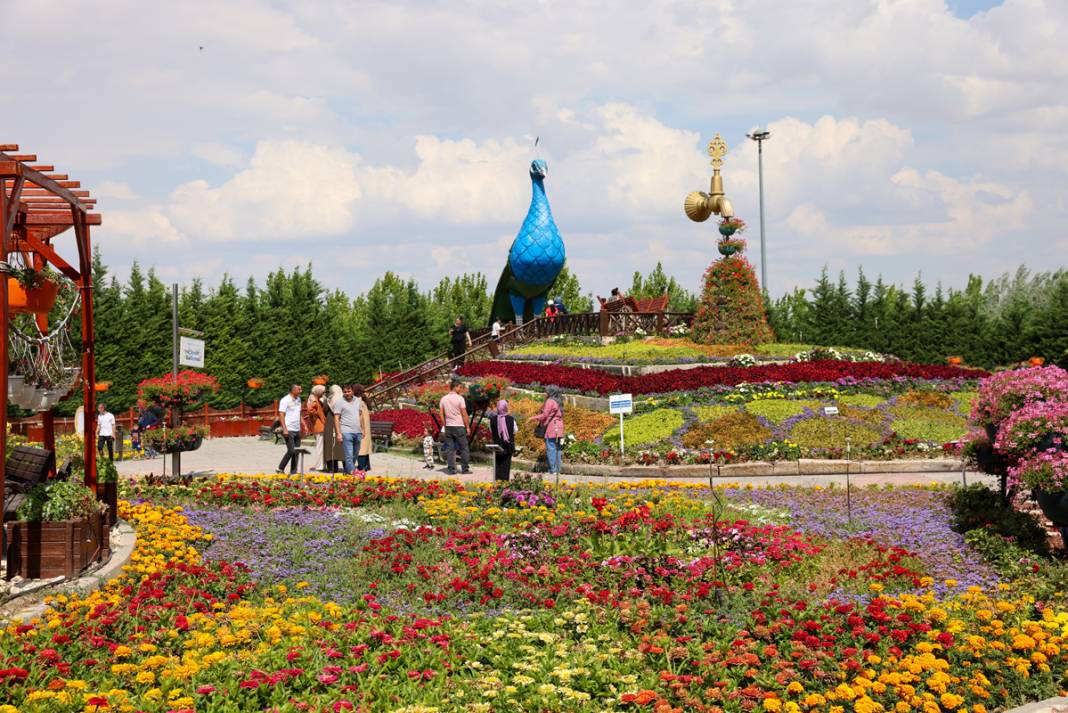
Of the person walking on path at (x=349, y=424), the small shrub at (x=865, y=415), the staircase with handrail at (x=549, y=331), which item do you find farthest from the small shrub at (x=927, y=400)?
the staircase with handrail at (x=549, y=331)

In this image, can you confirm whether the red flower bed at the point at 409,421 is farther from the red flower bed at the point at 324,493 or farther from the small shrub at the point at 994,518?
the small shrub at the point at 994,518

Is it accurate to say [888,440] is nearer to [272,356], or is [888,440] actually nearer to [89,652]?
[89,652]

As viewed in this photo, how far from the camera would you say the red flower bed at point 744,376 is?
2080 cm

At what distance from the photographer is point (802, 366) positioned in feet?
72.6

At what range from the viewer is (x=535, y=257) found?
1539 inches

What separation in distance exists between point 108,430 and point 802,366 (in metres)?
14.5

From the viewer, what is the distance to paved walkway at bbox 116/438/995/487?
14.5 m

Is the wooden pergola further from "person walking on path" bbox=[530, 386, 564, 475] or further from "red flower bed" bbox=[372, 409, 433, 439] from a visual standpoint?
"red flower bed" bbox=[372, 409, 433, 439]

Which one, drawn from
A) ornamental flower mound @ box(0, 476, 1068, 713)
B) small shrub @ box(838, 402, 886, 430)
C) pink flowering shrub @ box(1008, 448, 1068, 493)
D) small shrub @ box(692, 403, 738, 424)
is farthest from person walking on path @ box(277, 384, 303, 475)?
pink flowering shrub @ box(1008, 448, 1068, 493)

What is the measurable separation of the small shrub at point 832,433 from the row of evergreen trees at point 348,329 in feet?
40.9

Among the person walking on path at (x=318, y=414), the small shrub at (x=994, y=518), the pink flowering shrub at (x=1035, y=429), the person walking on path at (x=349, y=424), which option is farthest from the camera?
the person walking on path at (x=318, y=414)

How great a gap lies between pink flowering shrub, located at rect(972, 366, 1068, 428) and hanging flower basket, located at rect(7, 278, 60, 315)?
8.87 m

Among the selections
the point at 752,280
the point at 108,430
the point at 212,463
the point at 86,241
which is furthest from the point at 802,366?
the point at 86,241

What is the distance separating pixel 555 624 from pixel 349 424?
30.2ft
